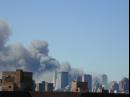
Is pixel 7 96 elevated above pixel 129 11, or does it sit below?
below

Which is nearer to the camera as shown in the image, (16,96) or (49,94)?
(16,96)

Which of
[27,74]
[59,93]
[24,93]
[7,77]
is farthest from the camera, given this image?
[7,77]

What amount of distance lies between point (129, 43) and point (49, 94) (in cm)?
6745

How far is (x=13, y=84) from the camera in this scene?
139875mm

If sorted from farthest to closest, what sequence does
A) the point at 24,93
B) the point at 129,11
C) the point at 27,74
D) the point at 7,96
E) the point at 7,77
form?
the point at 7,77 → the point at 27,74 → the point at 24,93 → the point at 7,96 → the point at 129,11

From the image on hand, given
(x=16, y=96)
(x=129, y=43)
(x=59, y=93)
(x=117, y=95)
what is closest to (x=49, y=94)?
(x=59, y=93)

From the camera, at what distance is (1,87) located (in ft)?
471

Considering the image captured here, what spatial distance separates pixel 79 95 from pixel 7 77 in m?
66.9

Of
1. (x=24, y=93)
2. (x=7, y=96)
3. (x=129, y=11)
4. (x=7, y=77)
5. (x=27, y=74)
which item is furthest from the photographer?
(x=7, y=77)

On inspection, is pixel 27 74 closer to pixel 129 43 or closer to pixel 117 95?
pixel 117 95

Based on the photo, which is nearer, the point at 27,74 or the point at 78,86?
the point at 27,74

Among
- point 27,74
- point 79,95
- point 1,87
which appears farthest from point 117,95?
point 1,87

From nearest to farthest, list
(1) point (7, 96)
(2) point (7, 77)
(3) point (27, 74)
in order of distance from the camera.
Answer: (1) point (7, 96) → (3) point (27, 74) → (2) point (7, 77)

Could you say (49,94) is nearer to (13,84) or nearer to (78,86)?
(13,84)
